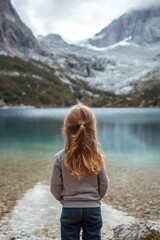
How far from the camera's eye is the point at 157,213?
1438 cm

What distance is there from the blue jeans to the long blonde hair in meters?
0.58

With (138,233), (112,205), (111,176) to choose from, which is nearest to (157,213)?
(112,205)

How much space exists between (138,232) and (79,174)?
3.38m

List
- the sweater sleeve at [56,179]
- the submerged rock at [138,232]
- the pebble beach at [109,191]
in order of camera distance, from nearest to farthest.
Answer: the sweater sleeve at [56,179]
the submerged rock at [138,232]
the pebble beach at [109,191]

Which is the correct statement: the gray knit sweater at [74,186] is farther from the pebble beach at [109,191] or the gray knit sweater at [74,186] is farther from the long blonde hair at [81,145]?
the pebble beach at [109,191]

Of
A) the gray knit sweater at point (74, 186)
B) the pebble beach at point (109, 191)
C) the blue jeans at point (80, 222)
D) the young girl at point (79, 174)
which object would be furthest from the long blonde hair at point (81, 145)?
the pebble beach at point (109, 191)

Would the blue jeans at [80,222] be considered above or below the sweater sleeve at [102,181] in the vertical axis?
below

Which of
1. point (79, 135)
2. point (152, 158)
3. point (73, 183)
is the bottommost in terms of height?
point (152, 158)

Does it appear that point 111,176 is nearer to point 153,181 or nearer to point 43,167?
point 153,181

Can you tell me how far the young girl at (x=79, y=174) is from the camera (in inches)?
232

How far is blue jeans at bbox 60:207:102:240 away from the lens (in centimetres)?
590

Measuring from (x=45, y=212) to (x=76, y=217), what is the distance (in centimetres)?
913

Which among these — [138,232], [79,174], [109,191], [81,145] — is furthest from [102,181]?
[109,191]

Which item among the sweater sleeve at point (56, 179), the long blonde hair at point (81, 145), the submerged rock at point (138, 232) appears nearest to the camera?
the long blonde hair at point (81, 145)
